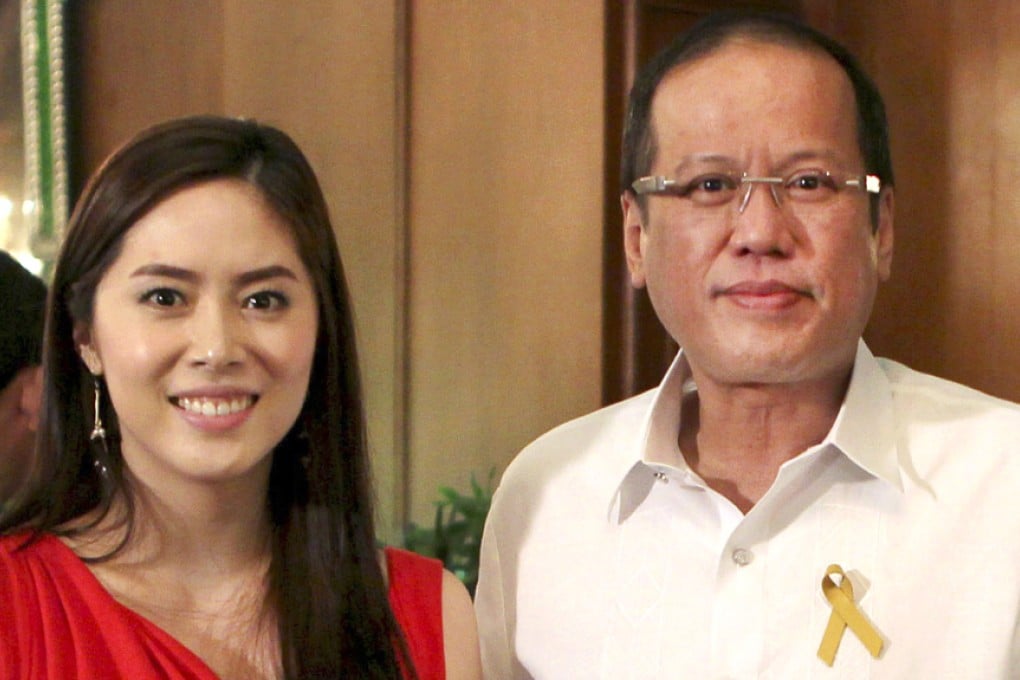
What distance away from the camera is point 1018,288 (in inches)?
88.9

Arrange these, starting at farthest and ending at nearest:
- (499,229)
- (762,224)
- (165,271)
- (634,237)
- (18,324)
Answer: (499,229) < (18,324) < (634,237) < (762,224) < (165,271)

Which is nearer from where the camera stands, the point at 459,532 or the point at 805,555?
the point at 805,555

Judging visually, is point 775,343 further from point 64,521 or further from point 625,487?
point 64,521

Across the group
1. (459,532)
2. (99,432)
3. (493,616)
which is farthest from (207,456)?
(459,532)

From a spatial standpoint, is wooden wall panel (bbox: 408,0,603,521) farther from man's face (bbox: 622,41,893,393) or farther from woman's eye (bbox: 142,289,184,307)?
woman's eye (bbox: 142,289,184,307)

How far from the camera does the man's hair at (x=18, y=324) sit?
7.49ft

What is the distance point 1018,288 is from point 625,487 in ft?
2.89

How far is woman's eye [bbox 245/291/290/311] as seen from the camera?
163 cm

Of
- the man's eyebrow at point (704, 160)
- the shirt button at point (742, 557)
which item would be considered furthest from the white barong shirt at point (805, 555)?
the man's eyebrow at point (704, 160)

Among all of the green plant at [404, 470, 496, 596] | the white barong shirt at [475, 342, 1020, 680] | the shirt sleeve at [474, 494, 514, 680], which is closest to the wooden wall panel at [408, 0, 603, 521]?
the green plant at [404, 470, 496, 596]

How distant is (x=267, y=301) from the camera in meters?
1.64

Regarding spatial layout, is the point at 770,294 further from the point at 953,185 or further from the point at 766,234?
the point at 953,185

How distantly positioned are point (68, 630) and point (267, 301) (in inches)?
18.6

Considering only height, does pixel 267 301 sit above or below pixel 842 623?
above
